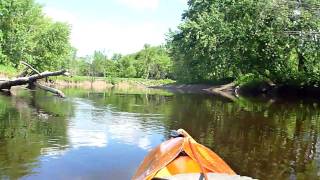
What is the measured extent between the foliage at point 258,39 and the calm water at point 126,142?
22684 mm

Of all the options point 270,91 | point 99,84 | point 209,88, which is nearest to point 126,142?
point 270,91

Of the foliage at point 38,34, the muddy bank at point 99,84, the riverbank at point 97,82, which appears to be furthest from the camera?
the muddy bank at point 99,84

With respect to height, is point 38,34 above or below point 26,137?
above

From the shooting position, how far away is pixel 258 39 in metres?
51.2

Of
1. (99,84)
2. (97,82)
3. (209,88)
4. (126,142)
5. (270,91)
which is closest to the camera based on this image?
(126,142)

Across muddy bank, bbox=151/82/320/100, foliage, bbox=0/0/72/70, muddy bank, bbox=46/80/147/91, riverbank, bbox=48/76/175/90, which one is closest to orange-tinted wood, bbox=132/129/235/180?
muddy bank, bbox=151/82/320/100

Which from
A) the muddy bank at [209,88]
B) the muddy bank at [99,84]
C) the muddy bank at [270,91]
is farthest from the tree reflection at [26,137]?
the muddy bank at [99,84]

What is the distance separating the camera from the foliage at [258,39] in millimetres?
46250

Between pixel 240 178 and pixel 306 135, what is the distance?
1368 centimetres

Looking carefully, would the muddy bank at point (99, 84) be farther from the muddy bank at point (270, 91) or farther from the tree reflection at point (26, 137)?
the tree reflection at point (26, 137)

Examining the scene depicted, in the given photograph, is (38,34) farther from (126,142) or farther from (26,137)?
(126,142)

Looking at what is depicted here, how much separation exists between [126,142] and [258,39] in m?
38.5

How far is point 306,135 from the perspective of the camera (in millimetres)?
19531

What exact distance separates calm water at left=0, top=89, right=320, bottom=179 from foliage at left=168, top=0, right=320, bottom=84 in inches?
893
